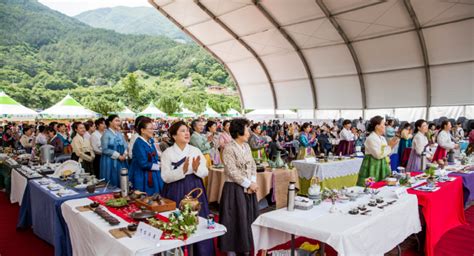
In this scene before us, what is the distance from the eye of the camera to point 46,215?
144 inches

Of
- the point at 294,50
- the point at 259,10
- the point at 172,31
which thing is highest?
the point at 172,31

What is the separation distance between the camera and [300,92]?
19.0 metres

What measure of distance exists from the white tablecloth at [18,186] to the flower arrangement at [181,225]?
130 inches

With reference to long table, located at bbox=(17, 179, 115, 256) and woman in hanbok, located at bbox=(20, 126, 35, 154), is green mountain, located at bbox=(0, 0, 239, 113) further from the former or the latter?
long table, located at bbox=(17, 179, 115, 256)

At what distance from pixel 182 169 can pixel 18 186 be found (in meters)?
3.82

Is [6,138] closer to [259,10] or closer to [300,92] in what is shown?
[259,10]

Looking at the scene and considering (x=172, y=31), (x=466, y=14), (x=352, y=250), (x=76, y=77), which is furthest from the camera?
(x=172, y=31)

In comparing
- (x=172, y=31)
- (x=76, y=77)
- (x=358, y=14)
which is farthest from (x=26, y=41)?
(x=358, y=14)

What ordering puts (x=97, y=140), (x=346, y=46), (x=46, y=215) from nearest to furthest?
(x=46, y=215) → (x=97, y=140) → (x=346, y=46)

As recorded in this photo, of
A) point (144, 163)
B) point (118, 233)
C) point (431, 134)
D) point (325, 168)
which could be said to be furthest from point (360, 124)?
point (118, 233)

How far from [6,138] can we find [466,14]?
15.9 meters

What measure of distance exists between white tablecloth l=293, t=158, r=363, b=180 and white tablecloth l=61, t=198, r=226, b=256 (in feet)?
12.9

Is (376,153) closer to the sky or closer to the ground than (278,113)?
closer to the ground

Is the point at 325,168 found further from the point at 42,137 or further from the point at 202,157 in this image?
the point at 42,137
